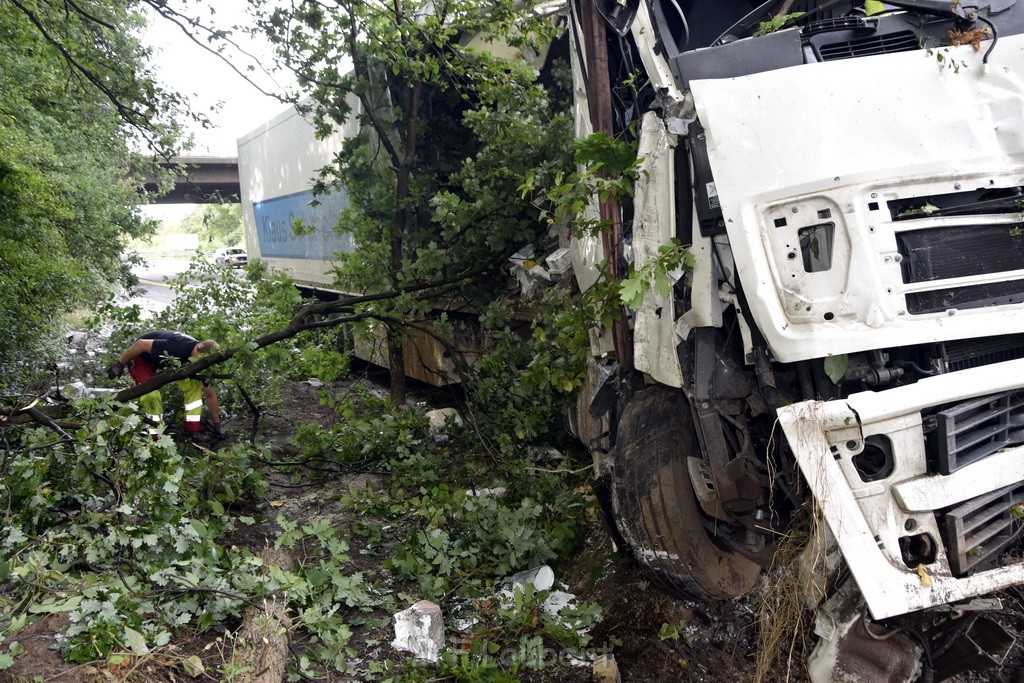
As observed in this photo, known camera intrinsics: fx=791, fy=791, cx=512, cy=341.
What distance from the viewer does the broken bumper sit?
244cm

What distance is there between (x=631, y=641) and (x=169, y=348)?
4835 mm

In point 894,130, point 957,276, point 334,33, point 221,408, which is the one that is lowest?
point 221,408

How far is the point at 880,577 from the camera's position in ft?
7.83

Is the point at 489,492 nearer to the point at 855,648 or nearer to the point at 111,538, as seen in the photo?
the point at 111,538

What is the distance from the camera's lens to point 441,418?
6703mm

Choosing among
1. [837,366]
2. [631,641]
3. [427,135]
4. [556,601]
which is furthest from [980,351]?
[427,135]

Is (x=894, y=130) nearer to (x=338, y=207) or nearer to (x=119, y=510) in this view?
(x=119, y=510)

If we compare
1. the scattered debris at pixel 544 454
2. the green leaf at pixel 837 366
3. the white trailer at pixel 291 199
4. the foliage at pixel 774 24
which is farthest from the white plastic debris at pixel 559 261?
the white trailer at pixel 291 199

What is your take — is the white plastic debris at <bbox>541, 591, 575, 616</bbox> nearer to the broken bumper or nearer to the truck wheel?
the truck wheel

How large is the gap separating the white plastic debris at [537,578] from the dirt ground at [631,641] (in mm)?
85

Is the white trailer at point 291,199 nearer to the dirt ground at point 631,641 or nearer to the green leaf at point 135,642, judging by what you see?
the dirt ground at point 631,641

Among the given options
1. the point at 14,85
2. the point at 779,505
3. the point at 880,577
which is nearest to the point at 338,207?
the point at 14,85

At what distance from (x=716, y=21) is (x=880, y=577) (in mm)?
2697

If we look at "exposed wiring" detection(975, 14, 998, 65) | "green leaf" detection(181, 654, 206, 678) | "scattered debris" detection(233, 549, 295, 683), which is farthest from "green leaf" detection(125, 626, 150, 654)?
"exposed wiring" detection(975, 14, 998, 65)
